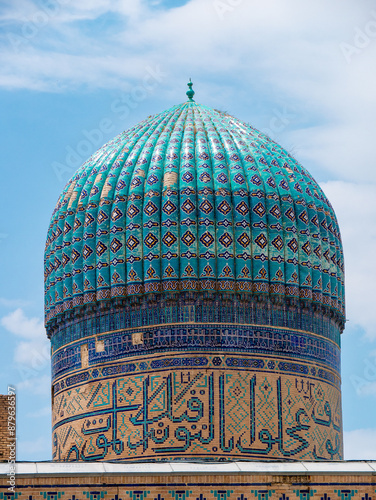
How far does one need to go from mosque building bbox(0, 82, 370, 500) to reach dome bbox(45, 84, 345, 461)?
17 millimetres

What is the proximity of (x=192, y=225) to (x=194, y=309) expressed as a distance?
1021 mm

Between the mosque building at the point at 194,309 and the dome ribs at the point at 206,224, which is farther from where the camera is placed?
the dome ribs at the point at 206,224

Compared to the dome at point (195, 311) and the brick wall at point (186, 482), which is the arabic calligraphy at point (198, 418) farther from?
the brick wall at point (186, 482)

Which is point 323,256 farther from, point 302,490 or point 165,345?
point 302,490

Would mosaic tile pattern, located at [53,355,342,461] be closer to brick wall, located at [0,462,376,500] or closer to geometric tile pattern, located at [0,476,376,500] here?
brick wall, located at [0,462,376,500]

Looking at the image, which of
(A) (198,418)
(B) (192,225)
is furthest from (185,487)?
(B) (192,225)

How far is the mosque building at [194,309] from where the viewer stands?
17781mm

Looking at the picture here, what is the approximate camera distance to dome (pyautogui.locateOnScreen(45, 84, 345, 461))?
17781 mm

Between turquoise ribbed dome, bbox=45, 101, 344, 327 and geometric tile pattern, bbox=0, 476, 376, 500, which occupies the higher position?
turquoise ribbed dome, bbox=45, 101, 344, 327

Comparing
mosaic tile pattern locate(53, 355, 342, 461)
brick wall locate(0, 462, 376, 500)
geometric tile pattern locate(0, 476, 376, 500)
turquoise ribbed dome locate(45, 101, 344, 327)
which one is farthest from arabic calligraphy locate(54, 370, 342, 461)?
geometric tile pattern locate(0, 476, 376, 500)

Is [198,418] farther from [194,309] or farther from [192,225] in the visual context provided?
[192,225]

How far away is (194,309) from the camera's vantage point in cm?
1805

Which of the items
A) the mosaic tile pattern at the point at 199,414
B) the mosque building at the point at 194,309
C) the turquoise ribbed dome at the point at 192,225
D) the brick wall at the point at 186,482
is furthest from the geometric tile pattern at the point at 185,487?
the turquoise ribbed dome at the point at 192,225

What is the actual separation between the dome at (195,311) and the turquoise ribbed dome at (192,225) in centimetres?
2
